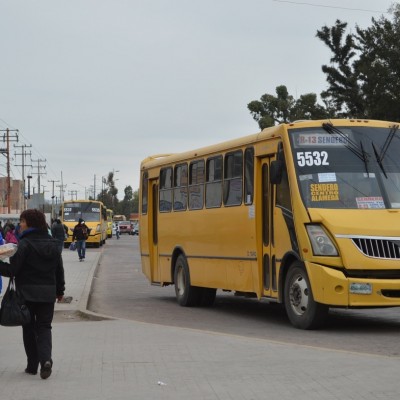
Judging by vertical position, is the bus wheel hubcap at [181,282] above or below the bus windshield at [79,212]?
below

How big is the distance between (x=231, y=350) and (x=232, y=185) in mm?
5473

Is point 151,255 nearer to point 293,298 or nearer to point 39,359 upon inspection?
point 293,298

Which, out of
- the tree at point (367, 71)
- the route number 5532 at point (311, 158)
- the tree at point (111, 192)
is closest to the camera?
the route number 5532 at point (311, 158)

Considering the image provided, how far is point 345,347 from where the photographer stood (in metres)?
11.0

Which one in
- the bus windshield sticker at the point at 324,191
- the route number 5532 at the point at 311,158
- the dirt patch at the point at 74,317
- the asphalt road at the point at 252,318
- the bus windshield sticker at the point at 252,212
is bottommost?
the asphalt road at the point at 252,318

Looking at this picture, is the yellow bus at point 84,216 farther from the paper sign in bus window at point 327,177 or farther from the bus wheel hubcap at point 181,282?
the paper sign in bus window at point 327,177

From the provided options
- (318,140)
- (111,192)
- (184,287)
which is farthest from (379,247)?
(111,192)

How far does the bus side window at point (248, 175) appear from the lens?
47.0ft

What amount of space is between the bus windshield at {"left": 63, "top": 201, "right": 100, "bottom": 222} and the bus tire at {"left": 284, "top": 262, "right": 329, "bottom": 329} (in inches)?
1774

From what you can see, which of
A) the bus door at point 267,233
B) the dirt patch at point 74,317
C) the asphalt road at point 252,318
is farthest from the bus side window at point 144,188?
the bus door at point 267,233

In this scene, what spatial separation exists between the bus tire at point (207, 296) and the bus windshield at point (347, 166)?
506cm

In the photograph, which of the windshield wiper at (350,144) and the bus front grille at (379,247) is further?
the windshield wiper at (350,144)

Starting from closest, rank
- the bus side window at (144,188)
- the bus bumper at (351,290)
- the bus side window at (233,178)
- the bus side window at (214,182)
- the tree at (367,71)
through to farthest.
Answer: the bus bumper at (351,290), the bus side window at (233,178), the bus side window at (214,182), the bus side window at (144,188), the tree at (367,71)

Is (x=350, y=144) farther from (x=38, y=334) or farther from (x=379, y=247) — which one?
(x=38, y=334)
